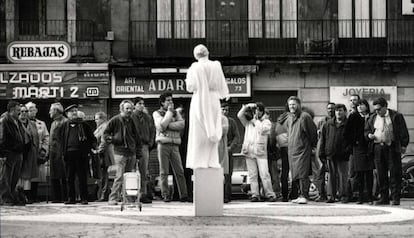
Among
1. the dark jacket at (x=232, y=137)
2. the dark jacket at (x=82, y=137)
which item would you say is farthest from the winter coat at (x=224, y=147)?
the dark jacket at (x=82, y=137)

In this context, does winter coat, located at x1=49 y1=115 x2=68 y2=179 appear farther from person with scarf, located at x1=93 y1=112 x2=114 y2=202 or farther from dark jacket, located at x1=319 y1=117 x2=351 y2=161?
dark jacket, located at x1=319 y1=117 x2=351 y2=161

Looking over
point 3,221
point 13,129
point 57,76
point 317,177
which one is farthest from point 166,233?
point 57,76

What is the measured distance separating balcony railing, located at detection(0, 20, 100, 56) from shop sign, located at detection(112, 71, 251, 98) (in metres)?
1.49

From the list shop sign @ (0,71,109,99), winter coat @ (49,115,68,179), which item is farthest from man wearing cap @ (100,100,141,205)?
shop sign @ (0,71,109,99)

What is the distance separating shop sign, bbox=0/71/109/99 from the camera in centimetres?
3416

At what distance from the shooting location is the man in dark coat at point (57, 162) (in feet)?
70.8

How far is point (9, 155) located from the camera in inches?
794

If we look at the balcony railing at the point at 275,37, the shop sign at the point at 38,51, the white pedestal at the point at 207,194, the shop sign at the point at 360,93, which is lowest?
the white pedestal at the point at 207,194

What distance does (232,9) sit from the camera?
35688 mm

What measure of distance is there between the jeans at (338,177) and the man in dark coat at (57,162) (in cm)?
541

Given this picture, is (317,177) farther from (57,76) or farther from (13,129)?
(57,76)

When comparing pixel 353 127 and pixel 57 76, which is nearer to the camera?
pixel 353 127

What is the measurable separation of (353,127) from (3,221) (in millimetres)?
8410

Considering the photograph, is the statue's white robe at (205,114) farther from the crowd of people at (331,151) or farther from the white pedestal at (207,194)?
the crowd of people at (331,151)
